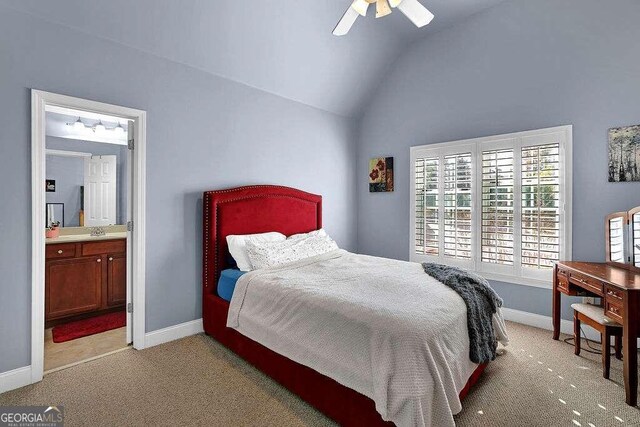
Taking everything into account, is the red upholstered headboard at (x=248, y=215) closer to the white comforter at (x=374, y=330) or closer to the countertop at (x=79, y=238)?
the white comforter at (x=374, y=330)

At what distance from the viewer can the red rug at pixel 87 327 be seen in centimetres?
322

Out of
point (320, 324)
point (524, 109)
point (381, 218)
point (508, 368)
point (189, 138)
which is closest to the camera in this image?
point (320, 324)

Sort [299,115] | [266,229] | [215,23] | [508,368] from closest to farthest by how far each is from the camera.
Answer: [508,368]
[215,23]
[266,229]
[299,115]

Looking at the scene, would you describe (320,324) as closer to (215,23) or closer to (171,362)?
(171,362)

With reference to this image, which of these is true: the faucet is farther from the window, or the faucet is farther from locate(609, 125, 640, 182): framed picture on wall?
locate(609, 125, 640, 182): framed picture on wall

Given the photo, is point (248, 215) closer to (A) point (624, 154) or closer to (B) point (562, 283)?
(B) point (562, 283)

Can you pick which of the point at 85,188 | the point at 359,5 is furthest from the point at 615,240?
the point at 85,188

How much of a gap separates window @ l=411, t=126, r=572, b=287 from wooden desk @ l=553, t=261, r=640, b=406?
0.55 m

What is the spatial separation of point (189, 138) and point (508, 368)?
3.62 meters

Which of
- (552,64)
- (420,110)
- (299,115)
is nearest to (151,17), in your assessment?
(299,115)

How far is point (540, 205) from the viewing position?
3385 mm

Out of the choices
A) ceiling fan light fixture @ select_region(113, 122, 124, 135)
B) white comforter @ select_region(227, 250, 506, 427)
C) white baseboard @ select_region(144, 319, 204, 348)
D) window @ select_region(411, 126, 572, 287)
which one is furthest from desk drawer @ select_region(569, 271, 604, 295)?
ceiling fan light fixture @ select_region(113, 122, 124, 135)

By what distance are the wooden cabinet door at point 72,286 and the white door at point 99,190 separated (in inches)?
37.3

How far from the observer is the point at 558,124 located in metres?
3.29
